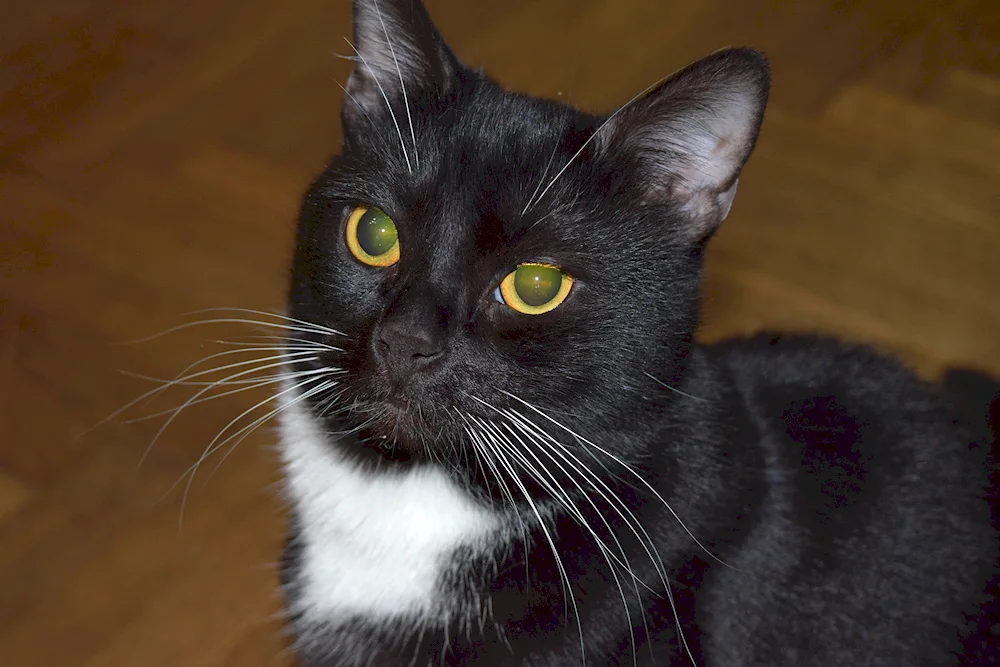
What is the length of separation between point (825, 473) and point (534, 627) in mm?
397

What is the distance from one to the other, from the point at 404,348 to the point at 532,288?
0.47 ft

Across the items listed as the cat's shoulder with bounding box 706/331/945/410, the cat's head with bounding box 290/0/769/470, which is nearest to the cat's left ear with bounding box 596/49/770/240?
the cat's head with bounding box 290/0/769/470

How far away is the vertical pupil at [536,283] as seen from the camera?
1.02 meters

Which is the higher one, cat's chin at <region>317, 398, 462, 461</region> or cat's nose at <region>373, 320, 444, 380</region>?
cat's nose at <region>373, 320, 444, 380</region>

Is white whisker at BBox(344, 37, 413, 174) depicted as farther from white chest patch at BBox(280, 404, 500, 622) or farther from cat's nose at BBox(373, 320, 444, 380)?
white chest patch at BBox(280, 404, 500, 622)

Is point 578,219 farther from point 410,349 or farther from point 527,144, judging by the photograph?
point 410,349

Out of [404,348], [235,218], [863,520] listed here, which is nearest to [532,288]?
[404,348]

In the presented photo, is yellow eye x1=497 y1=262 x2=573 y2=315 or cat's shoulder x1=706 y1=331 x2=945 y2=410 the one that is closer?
yellow eye x1=497 y1=262 x2=573 y2=315

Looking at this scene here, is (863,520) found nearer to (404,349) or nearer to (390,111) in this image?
(404,349)

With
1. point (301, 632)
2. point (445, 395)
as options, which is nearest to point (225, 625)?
point (301, 632)

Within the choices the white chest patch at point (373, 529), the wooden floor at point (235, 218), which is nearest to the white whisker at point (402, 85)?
the white chest patch at point (373, 529)

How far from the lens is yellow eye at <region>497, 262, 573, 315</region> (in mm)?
1019

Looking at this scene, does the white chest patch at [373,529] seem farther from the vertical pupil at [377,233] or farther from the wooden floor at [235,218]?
the wooden floor at [235,218]

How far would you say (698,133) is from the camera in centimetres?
104
